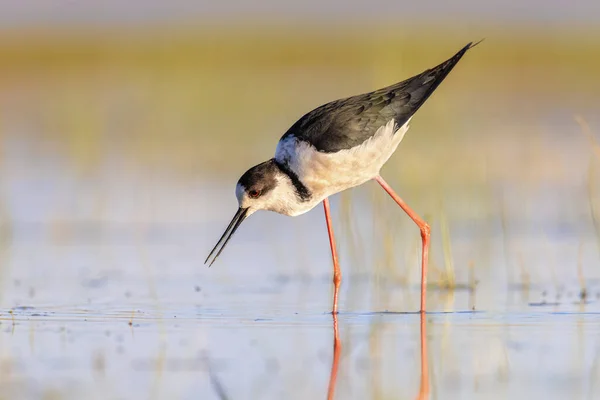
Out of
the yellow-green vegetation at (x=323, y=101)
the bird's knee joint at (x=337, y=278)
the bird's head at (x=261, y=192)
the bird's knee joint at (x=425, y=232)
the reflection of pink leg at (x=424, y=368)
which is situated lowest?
the reflection of pink leg at (x=424, y=368)

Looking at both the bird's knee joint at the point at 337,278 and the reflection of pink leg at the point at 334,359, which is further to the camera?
the bird's knee joint at the point at 337,278

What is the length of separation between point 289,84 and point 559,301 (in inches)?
420

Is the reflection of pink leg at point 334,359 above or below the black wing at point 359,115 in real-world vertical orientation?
below

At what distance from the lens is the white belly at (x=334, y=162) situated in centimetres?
756

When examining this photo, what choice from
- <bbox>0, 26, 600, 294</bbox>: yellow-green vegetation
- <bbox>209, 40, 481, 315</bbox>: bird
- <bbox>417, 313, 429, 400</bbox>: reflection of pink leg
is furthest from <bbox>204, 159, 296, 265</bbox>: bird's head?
<bbox>417, 313, 429, 400</bbox>: reflection of pink leg

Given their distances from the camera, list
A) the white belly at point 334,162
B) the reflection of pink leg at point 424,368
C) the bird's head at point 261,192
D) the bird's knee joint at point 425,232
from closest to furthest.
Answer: the reflection of pink leg at point 424,368, the bird's head at point 261,192, the white belly at point 334,162, the bird's knee joint at point 425,232

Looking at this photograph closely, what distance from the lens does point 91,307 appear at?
6.95 metres

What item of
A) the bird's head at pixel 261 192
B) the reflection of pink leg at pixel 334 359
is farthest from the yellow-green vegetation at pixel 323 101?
the reflection of pink leg at pixel 334 359

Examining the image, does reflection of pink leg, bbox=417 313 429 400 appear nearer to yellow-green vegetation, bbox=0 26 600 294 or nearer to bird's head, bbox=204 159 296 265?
yellow-green vegetation, bbox=0 26 600 294

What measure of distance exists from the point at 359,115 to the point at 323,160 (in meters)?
0.43

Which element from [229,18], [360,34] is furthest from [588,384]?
[229,18]

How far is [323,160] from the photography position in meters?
7.55

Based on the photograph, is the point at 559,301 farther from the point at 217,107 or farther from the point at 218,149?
the point at 217,107

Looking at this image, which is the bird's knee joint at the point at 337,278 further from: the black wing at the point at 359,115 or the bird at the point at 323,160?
the black wing at the point at 359,115
